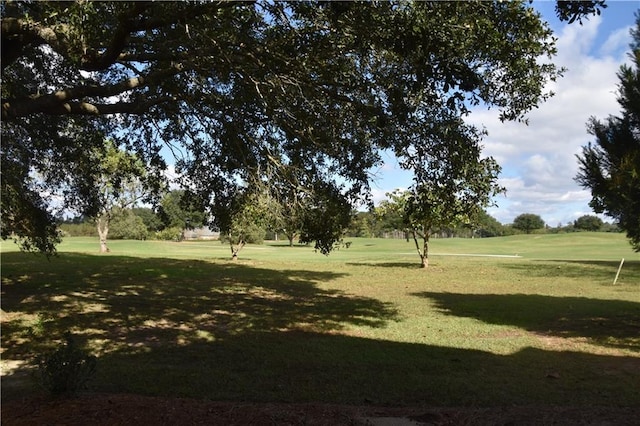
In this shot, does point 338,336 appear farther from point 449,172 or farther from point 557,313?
point 557,313

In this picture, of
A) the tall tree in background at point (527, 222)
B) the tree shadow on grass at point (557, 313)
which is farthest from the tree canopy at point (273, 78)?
the tall tree in background at point (527, 222)

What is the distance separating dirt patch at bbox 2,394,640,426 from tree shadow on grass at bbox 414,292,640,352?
474cm

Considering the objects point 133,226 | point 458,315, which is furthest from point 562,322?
point 133,226

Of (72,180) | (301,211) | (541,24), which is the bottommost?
(301,211)

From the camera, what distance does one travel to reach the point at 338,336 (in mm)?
9266

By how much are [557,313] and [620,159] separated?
4.98 m

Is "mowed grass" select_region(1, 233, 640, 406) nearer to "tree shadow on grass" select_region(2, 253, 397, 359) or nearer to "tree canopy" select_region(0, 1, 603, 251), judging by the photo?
"tree shadow on grass" select_region(2, 253, 397, 359)

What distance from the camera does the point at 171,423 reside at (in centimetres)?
441

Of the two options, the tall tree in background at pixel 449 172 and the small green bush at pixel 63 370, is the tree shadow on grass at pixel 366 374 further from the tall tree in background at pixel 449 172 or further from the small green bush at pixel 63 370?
the tall tree in background at pixel 449 172

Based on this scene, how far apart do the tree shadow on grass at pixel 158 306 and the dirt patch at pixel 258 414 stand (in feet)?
10.1

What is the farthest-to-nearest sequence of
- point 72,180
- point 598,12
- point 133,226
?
point 133,226, point 72,180, point 598,12

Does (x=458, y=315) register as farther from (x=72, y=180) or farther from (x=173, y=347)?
(x=72, y=180)

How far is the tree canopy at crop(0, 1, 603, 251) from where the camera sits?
530 centimetres

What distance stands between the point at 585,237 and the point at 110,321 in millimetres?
67524
